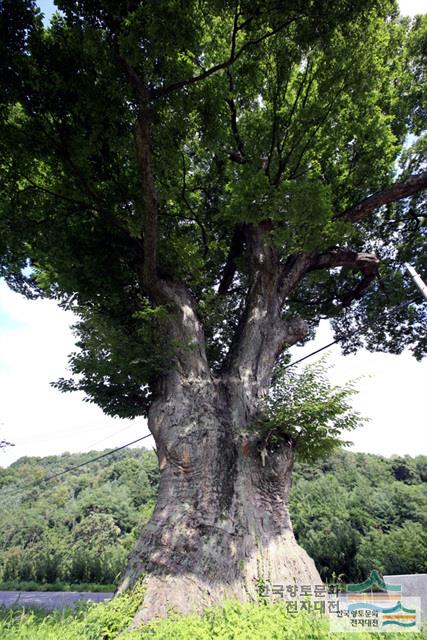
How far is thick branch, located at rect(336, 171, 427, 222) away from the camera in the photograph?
695cm

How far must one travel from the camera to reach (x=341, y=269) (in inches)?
376

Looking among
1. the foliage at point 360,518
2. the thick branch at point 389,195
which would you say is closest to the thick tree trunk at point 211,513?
the thick branch at point 389,195

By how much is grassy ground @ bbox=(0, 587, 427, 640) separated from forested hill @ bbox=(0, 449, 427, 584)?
4419 millimetres

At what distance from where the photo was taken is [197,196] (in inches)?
306

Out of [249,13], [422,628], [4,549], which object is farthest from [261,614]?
[4,549]

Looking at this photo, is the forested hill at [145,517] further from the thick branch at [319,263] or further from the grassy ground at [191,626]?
the grassy ground at [191,626]

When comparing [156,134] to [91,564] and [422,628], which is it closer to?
[422,628]

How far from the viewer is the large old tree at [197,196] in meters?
4.11

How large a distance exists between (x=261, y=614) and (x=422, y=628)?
1.50 m

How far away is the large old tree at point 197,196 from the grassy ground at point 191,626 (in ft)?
1.17

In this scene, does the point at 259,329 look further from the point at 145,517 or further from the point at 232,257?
the point at 145,517

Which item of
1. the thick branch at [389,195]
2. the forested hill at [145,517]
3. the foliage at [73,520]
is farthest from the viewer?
the forested hill at [145,517]

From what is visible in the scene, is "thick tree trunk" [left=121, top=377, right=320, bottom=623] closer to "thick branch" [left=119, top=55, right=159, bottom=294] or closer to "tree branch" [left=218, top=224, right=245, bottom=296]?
"thick branch" [left=119, top=55, right=159, bottom=294]

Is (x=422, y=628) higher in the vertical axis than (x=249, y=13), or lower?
lower
